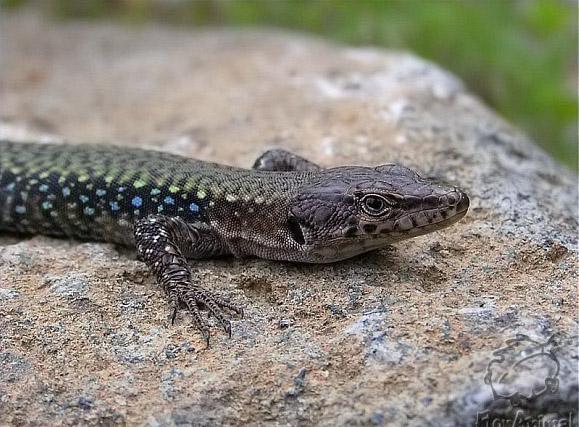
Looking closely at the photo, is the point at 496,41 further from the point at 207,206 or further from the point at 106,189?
the point at 106,189

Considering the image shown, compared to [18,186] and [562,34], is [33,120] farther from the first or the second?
[562,34]

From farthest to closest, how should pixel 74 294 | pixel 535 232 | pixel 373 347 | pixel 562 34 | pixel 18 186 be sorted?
pixel 562 34
pixel 18 186
pixel 535 232
pixel 74 294
pixel 373 347

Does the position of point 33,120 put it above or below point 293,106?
below

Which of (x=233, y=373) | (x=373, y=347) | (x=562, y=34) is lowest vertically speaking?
(x=233, y=373)

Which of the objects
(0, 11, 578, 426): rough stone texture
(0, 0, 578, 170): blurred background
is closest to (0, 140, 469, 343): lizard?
(0, 11, 578, 426): rough stone texture

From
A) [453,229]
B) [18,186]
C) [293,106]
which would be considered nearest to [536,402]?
[453,229]

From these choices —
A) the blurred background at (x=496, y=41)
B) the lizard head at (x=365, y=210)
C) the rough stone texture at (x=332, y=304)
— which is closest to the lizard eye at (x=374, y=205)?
the lizard head at (x=365, y=210)

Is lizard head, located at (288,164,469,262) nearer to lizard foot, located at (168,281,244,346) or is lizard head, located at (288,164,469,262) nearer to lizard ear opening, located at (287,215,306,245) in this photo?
lizard ear opening, located at (287,215,306,245)

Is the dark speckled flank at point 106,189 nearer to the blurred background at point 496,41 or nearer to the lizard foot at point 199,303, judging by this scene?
the lizard foot at point 199,303
